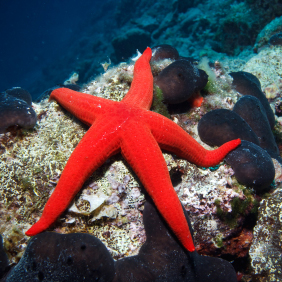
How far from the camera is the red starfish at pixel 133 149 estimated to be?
2643 millimetres

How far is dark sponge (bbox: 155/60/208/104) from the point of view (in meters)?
4.02

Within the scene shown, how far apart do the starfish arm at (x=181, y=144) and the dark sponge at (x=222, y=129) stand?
1.19ft

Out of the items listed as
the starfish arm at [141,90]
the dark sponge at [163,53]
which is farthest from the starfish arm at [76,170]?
the dark sponge at [163,53]

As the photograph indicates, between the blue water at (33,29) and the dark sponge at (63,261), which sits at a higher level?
the dark sponge at (63,261)

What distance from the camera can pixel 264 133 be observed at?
180 inches

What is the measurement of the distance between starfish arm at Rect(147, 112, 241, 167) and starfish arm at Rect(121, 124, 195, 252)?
0.70ft

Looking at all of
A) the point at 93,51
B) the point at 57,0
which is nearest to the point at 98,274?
the point at 93,51

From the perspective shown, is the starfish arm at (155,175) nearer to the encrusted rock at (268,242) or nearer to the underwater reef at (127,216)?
the underwater reef at (127,216)

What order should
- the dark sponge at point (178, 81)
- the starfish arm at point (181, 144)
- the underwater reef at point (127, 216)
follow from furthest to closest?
the dark sponge at point (178, 81) < the starfish arm at point (181, 144) < the underwater reef at point (127, 216)

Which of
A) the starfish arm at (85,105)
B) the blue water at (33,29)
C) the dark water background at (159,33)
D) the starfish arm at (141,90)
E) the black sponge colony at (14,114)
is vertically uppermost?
the starfish arm at (141,90)

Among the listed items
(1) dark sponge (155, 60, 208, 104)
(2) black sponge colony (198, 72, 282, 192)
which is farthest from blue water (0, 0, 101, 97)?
(2) black sponge colony (198, 72, 282, 192)

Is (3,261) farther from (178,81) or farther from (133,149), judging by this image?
(178,81)

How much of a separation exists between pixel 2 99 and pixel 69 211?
99.3 inches

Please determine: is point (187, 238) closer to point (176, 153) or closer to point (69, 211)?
point (176, 153)
